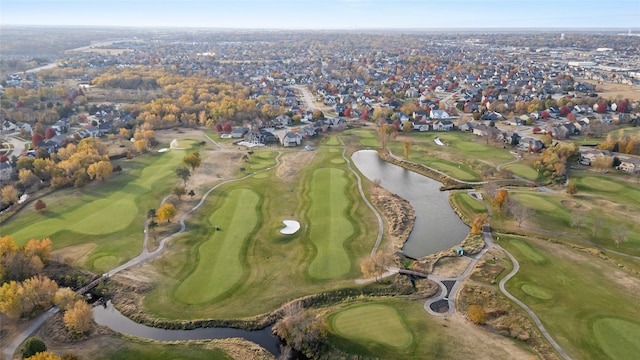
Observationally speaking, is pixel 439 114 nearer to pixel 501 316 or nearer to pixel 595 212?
pixel 595 212

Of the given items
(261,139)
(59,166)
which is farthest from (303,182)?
(59,166)

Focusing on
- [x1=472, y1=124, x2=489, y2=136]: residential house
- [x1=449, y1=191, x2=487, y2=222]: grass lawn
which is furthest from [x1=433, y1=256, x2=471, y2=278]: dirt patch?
[x1=472, y1=124, x2=489, y2=136]: residential house

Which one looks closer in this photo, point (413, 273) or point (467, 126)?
point (413, 273)

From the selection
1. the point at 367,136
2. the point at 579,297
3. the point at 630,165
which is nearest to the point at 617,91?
the point at 630,165

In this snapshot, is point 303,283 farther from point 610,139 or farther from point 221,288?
point 610,139

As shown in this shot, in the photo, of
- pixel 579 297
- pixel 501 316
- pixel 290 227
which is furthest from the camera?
pixel 290 227

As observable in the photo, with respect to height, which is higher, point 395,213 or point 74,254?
point 395,213

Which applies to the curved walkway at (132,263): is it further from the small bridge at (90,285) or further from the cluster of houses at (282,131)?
the cluster of houses at (282,131)
